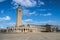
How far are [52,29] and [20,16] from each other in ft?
38.6

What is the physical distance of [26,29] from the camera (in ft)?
148

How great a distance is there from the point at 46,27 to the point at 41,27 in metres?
2.01

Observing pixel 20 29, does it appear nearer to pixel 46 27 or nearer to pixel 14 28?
pixel 14 28

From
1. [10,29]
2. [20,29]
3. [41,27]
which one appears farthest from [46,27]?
[10,29]

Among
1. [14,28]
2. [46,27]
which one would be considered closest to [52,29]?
[46,27]

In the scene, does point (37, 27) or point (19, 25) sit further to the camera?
point (37, 27)

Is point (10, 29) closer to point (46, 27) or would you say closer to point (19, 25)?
point (19, 25)

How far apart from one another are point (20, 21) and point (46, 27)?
385 inches

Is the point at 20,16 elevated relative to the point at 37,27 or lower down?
elevated

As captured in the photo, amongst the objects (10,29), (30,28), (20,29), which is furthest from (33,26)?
(10,29)

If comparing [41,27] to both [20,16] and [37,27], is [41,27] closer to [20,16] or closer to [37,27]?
[37,27]

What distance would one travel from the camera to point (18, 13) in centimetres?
4731

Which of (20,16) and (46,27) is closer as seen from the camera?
(20,16)

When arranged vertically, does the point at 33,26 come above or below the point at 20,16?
below
